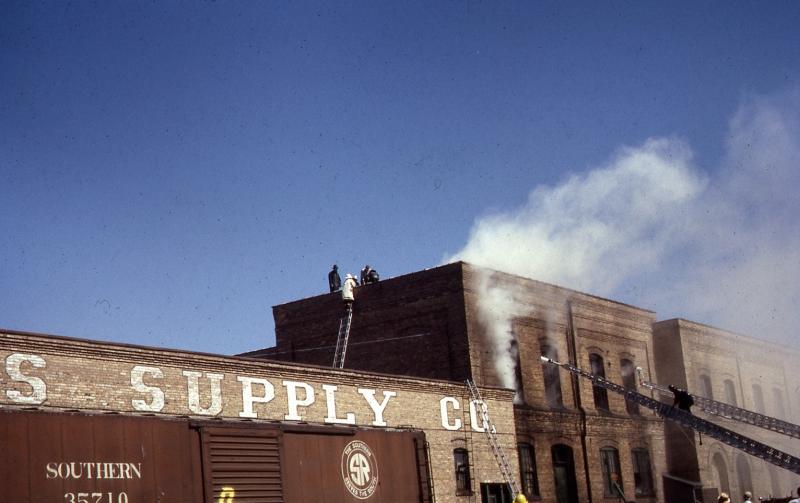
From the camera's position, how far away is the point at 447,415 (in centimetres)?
2523

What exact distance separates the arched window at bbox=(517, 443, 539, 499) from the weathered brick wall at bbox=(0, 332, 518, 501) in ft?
5.00

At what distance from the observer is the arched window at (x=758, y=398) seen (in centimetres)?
4419

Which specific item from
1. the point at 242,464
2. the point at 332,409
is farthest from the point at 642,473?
the point at 242,464

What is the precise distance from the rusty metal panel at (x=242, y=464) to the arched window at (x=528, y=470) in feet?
35.6

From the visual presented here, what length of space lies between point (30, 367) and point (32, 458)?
1602 mm

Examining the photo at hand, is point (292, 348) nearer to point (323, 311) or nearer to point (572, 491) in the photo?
point (323, 311)

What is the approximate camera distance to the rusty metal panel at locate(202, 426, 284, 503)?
18297 millimetres

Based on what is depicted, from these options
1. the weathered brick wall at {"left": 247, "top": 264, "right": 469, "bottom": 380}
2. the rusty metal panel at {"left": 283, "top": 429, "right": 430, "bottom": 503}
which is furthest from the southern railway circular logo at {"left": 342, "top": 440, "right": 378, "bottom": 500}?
the weathered brick wall at {"left": 247, "top": 264, "right": 469, "bottom": 380}

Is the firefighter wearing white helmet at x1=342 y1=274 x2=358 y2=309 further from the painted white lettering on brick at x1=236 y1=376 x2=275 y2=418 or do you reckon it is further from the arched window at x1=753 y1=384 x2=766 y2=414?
the arched window at x1=753 y1=384 x2=766 y2=414

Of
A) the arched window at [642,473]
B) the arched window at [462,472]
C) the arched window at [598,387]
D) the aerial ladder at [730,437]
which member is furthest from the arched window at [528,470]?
the arched window at [642,473]

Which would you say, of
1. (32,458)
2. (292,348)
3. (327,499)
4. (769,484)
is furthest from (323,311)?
(769,484)

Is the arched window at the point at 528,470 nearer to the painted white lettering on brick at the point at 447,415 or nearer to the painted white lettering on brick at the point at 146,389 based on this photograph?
the painted white lettering on brick at the point at 447,415

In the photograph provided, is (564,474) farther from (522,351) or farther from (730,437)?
(730,437)

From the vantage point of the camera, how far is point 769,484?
41.3 m
